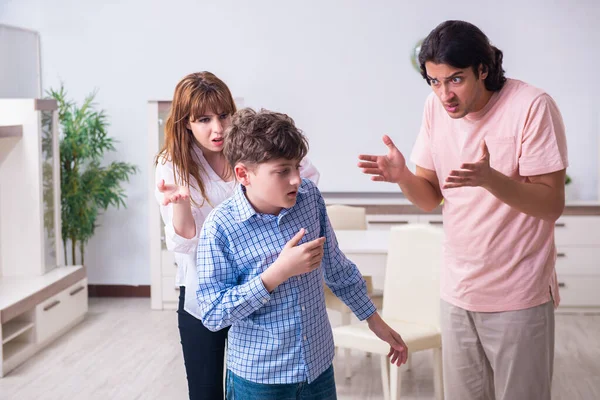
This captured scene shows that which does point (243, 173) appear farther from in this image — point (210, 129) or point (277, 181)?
point (210, 129)

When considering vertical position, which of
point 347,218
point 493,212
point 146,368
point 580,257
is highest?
point 493,212

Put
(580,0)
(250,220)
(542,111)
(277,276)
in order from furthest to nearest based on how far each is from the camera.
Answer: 1. (580,0)
2. (542,111)
3. (250,220)
4. (277,276)

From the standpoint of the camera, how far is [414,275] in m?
3.49

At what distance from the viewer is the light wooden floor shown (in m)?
3.95

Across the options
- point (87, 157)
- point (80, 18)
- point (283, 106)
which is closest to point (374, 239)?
point (283, 106)

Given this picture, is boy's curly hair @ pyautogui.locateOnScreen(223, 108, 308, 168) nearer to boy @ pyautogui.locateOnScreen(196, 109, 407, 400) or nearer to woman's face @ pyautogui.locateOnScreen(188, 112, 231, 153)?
boy @ pyautogui.locateOnScreen(196, 109, 407, 400)

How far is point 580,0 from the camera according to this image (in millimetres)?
5785

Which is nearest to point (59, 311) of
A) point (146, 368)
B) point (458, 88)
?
point (146, 368)

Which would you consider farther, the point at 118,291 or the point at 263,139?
the point at 118,291

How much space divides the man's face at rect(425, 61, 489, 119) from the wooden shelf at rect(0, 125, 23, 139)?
11.2ft

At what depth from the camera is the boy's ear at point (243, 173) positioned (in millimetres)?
1830

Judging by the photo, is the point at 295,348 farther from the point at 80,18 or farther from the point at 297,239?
the point at 80,18

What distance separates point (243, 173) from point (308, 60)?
14.1ft

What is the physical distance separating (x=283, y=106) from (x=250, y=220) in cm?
431
